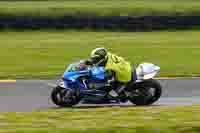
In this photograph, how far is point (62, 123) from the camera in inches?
281

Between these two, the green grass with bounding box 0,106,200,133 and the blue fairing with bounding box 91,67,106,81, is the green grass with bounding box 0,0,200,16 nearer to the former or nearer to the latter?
the blue fairing with bounding box 91,67,106,81

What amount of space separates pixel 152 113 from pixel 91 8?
23893 millimetres

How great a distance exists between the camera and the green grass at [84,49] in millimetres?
18984

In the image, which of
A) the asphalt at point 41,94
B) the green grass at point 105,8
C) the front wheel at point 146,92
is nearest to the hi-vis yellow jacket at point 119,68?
the front wheel at point 146,92

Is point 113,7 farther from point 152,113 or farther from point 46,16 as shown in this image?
point 152,113

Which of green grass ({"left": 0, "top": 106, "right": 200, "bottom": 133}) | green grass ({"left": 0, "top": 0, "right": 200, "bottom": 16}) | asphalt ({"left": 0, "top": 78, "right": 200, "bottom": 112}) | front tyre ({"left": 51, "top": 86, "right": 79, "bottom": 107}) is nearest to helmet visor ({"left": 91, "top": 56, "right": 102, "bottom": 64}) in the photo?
front tyre ({"left": 51, "top": 86, "right": 79, "bottom": 107})

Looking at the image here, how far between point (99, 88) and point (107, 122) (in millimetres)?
6093

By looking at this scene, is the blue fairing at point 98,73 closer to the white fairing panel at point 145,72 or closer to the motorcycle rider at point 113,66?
the motorcycle rider at point 113,66

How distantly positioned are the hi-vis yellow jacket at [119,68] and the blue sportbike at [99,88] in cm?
11

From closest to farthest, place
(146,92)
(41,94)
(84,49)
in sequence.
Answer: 1. (146,92)
2. (41,94)
3. (84,49)

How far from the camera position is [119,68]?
12.9m

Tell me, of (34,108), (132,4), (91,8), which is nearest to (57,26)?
(91,8)

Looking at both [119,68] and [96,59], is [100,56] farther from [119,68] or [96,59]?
Answer: [119,68]

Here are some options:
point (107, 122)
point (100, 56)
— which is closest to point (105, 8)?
point (100, 56)
